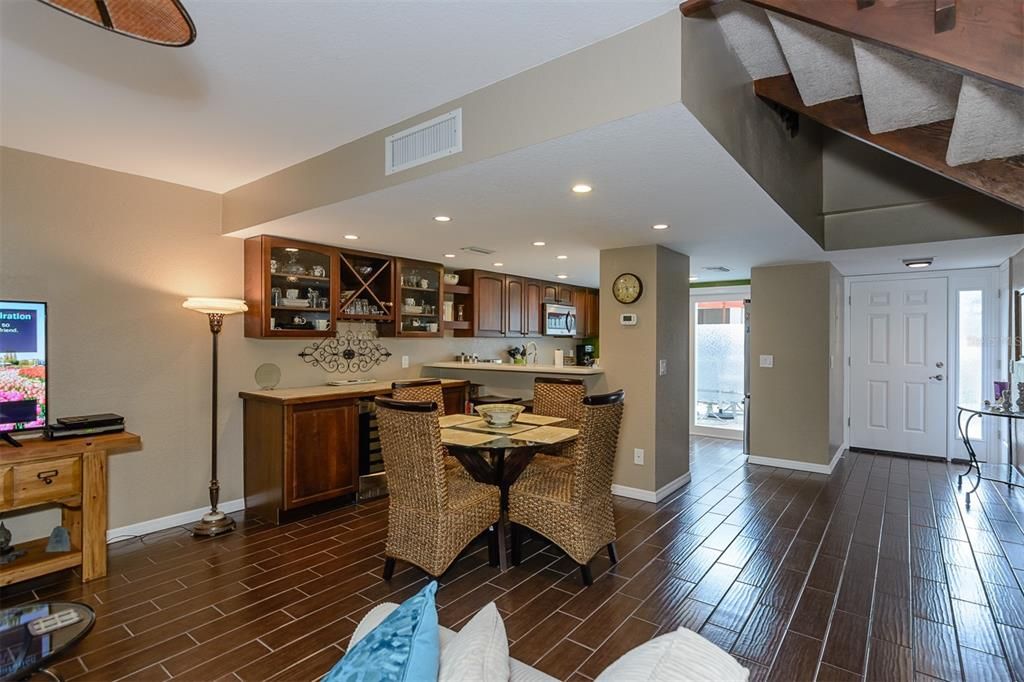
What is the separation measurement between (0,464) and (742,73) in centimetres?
424

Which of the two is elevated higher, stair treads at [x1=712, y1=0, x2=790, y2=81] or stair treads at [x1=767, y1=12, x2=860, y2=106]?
stair treads at [x1=712, y1=0, x2=790, y2=81]

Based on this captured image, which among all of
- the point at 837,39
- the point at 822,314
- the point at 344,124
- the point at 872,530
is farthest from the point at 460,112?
the point at 822,314

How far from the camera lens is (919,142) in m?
2.41

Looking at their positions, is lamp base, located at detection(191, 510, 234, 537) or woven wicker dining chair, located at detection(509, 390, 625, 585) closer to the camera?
woven wicker dining chair, located at detection(509, 390, 625, 585)

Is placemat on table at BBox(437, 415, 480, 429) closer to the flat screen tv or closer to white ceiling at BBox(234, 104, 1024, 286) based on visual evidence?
white ceiling at BBox(234, 104, 1024, 286)

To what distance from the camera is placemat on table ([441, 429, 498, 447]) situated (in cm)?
287

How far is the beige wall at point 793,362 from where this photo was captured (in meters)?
5.22

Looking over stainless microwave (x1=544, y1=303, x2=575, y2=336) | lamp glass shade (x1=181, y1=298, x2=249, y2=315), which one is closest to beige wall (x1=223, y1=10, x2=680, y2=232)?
lamp glass shade (x1=181, y1=298, x2=249, y2=315)

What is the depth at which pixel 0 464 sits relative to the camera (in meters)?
2.56

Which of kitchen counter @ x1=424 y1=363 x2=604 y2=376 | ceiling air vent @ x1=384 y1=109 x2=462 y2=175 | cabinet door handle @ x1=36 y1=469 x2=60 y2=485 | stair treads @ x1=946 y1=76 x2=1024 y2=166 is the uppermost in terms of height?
ceiling air vent @ x1=384 y1=109 x2=462 y2=175

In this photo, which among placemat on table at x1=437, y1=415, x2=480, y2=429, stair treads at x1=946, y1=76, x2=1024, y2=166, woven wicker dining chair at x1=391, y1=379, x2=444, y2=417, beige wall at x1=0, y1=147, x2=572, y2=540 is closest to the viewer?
stair treads at x1=946, y1=76, x2=1024, y2=166

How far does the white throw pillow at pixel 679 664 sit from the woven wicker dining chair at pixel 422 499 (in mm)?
1810

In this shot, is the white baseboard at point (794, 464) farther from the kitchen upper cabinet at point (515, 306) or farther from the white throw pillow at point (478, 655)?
the white throw pillow at point (478, 655)

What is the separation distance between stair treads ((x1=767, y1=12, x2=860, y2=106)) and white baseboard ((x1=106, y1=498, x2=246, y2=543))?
4.69m
